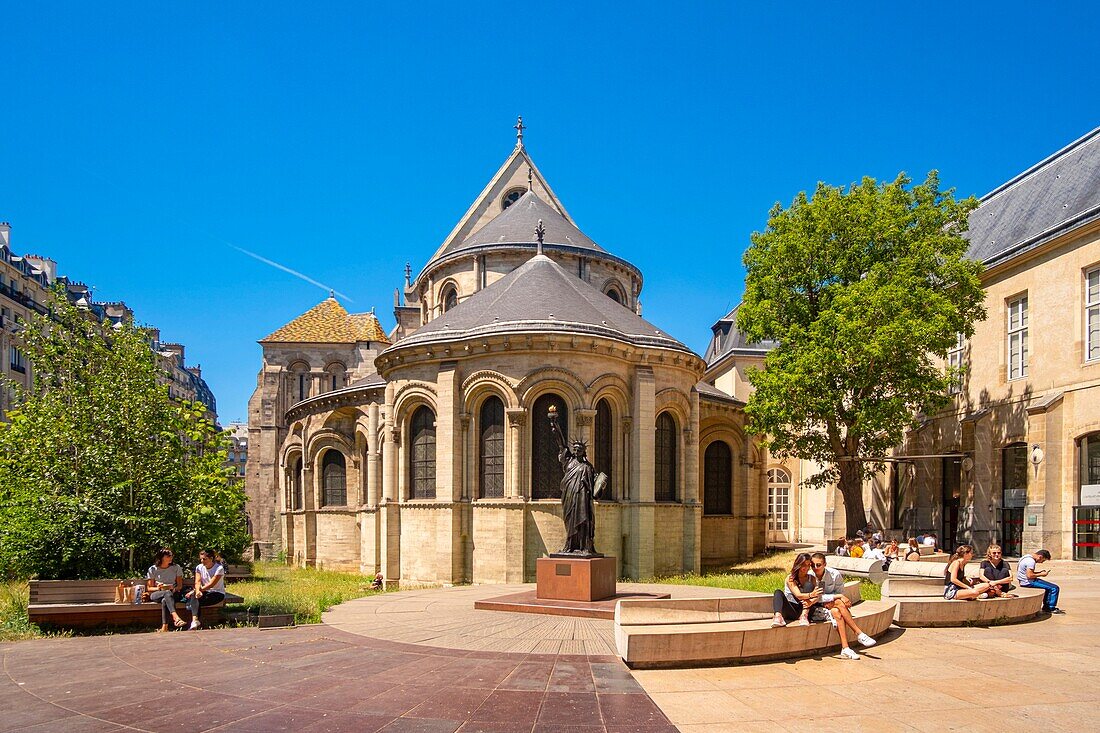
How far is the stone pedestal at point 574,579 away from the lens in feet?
50.5

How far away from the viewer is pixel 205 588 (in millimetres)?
13898

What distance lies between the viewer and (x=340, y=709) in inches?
321

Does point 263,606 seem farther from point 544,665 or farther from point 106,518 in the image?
point 544,665

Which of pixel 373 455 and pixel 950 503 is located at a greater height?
pixel 373 455

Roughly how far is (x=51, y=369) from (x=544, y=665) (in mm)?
13714

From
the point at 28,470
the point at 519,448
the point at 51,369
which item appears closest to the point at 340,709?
the point at 28,470

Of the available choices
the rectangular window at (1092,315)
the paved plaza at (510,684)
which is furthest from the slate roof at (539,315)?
the paved plaza at (510,684)

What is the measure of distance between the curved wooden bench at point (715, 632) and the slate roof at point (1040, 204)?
59.3ft

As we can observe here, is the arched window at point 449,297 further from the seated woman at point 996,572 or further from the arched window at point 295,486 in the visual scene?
the seated woman at point 996,572

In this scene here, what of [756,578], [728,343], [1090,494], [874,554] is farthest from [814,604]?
[728,343]

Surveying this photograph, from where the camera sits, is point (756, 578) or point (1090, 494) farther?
point (1090, 494)

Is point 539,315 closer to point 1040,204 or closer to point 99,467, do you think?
point 99,467

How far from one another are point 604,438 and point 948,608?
1387 cm

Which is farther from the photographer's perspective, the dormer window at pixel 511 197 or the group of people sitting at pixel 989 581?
the dormer window at pixel 511 197
